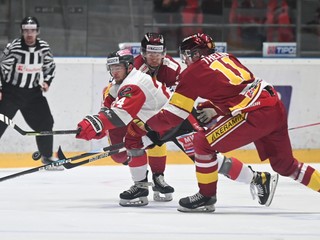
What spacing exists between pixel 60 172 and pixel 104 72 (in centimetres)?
131

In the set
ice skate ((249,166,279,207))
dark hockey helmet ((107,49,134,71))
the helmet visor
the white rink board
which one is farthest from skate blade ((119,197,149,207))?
the white rink board

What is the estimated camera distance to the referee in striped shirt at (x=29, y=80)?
7.93m

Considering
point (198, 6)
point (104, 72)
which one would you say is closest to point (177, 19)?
point (198, 6)

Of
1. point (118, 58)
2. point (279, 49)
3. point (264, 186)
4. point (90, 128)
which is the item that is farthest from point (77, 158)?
point (279, 49)

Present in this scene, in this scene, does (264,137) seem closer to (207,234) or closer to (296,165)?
(296,165)

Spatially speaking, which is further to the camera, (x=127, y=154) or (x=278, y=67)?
(x=278, y=67)

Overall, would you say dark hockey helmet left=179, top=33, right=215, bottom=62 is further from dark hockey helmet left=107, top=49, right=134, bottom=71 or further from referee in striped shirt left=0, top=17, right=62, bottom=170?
referee in striped shirt left=0, top=17, right=62, bottom=170

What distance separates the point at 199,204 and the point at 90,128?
70cm

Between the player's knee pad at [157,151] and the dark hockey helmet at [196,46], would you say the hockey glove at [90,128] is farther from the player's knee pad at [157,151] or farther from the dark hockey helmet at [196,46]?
the player's knee pad at [157,151]

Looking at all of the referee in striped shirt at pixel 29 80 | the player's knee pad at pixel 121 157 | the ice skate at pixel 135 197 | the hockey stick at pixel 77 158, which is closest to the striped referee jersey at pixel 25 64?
the referee in striped shirt at pixel 29 80

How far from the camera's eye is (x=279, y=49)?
30.2ft

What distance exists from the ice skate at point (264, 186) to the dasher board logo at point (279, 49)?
3555 mm

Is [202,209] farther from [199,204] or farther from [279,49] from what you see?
[279,49]

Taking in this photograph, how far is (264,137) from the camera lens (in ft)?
18.4
